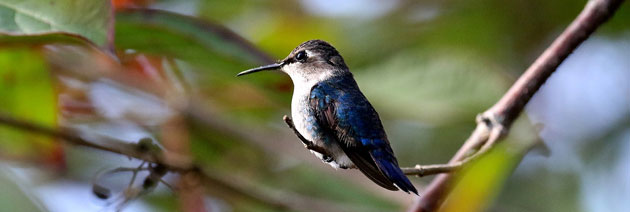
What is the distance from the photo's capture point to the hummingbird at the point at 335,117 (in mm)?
1810

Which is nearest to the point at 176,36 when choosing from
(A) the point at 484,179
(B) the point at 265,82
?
(B) the point at 265,82

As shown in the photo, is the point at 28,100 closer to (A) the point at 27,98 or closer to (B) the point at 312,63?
(A) the point at 27,98

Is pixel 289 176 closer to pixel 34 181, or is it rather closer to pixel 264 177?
pixel 264 177

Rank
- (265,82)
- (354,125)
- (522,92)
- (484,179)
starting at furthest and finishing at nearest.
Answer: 1. (265,82)
2. (354,125)
3. (522,92)
4. (484,179)

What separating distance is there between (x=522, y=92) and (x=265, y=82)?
856 millimetres

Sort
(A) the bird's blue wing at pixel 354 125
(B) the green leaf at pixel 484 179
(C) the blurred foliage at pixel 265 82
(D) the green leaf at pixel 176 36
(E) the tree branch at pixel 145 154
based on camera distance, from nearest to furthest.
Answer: (B) the green leaf at pixel 484 179, (A) the bird's blue wing at pixel 354 125, (E) the tree branch at pixel 145 154, (D) the green leaf at pixel 176 36, (C) the blurred foliage at pixel 265 82

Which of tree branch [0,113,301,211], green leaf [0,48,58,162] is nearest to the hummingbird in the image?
tree branch [0,113,301,211]

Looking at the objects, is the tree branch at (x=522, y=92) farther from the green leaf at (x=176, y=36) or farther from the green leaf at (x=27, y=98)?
the green leaf at (x=27, y=98)

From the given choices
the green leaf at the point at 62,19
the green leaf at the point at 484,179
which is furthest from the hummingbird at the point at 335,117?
the green leaf at the point at 62,19

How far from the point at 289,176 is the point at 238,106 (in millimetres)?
446

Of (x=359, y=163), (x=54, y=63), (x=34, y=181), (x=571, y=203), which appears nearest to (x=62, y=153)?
(x=54, y=63)

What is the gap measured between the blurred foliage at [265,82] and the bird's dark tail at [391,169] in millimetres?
528

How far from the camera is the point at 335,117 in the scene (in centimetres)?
205

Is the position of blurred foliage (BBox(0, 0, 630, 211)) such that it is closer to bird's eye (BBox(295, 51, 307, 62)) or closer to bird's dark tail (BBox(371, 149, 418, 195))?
bird's eye (BBox(295, 51, 307, 62))
